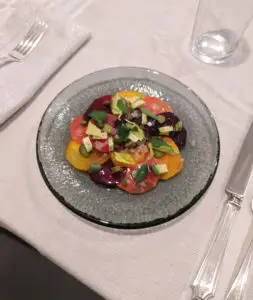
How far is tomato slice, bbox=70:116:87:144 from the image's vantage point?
23.4 inches

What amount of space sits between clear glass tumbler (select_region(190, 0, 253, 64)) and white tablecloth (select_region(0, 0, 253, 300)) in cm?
2

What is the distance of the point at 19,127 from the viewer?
643mm

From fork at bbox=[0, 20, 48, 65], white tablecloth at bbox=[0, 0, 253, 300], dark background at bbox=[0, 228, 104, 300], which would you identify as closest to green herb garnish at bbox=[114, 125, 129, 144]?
white tablecloth at bbox=[0, 0, 253, 300]

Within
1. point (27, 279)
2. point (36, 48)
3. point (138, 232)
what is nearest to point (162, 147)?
point (138, 232)

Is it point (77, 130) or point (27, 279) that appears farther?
point (27, 279)

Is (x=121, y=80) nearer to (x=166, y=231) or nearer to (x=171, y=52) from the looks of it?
(x=171, y=52)

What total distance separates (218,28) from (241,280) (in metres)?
0.45

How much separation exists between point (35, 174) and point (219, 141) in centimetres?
25

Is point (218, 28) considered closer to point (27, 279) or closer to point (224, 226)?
point (224, 226)

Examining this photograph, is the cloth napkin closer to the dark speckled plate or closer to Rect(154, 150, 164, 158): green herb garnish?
the dark speckled plate

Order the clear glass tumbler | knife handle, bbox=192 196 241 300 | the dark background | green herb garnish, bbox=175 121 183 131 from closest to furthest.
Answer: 1. knife handle, bbox=192 196 241 300
2. green herb garnish, bbox=175 121 183 131
3. the clear glass tumbler
4. the dark background

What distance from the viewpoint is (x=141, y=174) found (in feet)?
1.82

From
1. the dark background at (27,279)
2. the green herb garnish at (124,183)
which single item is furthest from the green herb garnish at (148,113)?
the dark background at (27,279)

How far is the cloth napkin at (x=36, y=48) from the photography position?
663 millimetres
